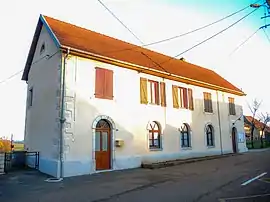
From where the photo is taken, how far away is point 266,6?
10055 millimetres

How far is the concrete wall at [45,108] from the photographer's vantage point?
12797 mm

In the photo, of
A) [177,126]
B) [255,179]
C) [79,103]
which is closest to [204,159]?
[177,126]

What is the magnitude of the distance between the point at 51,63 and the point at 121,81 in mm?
4257

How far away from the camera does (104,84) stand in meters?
14.3

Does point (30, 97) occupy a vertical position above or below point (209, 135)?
above

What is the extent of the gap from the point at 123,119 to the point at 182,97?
6440mm

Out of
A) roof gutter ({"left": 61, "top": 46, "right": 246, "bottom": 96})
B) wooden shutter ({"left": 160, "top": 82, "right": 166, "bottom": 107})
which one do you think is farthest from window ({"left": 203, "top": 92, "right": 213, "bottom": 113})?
wooden shutter ({"left": 160, "top": 82, "right": 166, "bottom": 107})

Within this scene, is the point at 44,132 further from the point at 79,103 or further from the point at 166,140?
the point at 166,140

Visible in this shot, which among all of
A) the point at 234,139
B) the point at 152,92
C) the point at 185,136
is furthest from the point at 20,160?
the point at 234,139

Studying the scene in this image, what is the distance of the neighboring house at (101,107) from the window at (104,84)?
58mm

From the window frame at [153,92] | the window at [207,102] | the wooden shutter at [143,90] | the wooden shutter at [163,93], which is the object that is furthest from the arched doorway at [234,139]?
the wooden shutter at [143,90]

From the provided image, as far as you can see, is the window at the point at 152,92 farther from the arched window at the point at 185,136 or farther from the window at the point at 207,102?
the window at the point at 207,102

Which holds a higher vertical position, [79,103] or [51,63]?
[51,63]

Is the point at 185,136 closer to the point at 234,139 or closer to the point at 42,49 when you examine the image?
the point at 234,139
